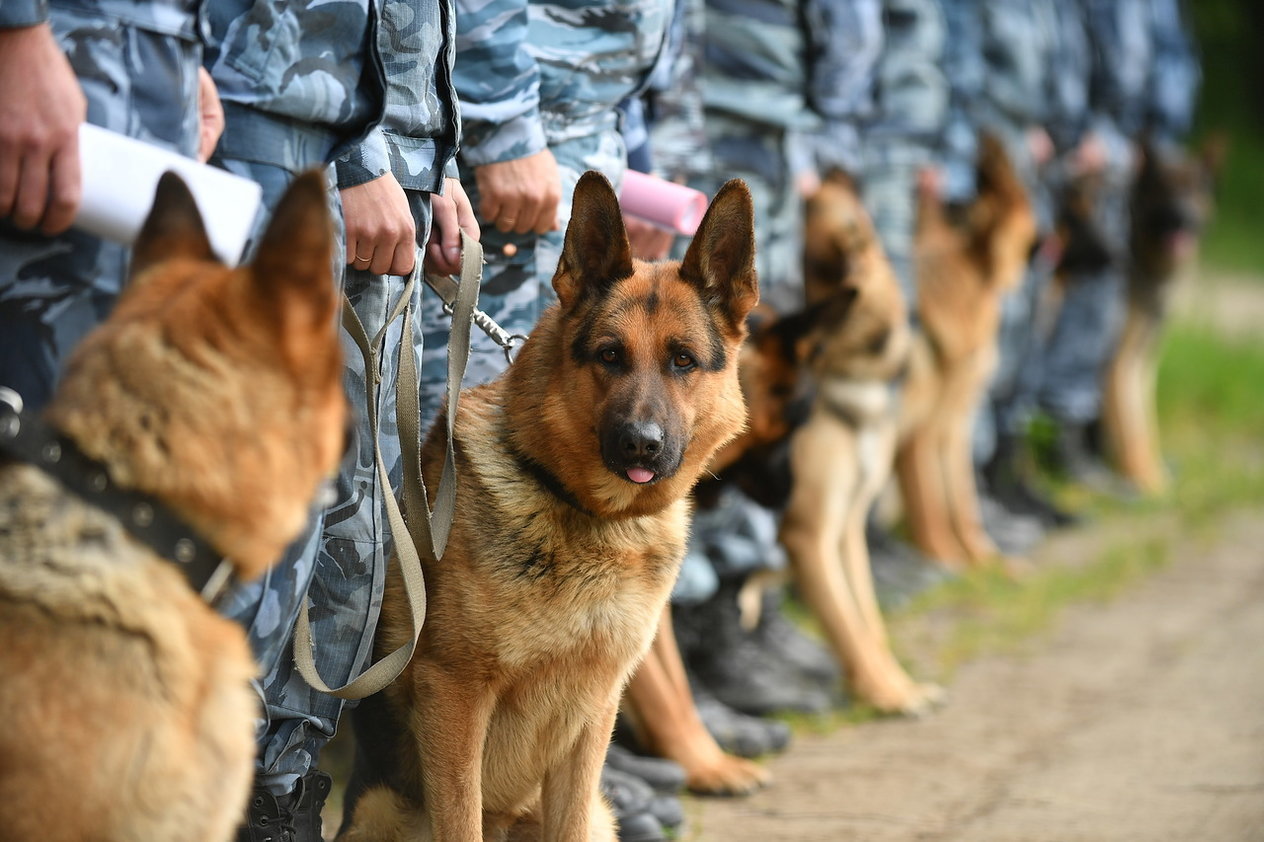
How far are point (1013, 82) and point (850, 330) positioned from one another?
167 inches

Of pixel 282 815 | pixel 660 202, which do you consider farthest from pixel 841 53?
pixel 282 815

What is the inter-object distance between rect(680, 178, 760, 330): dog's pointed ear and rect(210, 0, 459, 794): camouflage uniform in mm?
568

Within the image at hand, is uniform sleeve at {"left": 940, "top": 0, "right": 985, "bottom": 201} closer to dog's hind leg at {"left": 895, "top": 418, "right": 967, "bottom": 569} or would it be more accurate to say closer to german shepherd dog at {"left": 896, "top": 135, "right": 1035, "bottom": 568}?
german shepherd dog at {"left": 896, "top": 135, "right": 1035, "bottom": 568}

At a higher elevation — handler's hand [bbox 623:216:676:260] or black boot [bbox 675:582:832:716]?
handler's hand [bbox 623:216:676:260]

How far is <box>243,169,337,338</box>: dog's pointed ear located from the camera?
162cm

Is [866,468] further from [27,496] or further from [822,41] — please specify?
[27,496]

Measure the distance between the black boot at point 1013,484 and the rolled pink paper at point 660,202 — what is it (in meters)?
5.57

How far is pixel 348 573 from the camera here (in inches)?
100

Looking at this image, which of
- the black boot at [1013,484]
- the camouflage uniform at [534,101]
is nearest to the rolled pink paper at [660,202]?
→ the camouflage uniform at [534,101]

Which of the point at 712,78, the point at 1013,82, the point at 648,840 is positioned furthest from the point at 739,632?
the point at 1013,82

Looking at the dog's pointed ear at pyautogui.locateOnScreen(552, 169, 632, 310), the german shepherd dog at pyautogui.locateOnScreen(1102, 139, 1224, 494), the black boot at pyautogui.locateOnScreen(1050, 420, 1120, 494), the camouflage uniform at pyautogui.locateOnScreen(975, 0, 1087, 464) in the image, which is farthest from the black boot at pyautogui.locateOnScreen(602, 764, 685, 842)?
the german shepherd dog at pyautogui.locateOnScreen(1102, 139, 1224, 494)

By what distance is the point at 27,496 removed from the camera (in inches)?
65.1

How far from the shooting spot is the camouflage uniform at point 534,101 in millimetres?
2881

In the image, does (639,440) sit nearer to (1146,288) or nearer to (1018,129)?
(1018,129)
